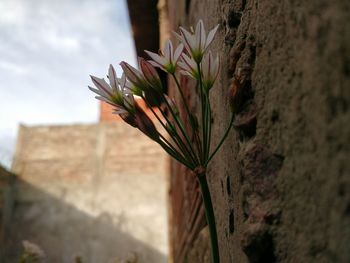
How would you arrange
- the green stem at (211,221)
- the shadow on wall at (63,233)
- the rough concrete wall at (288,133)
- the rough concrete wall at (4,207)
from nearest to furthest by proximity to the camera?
the rough concrete wall at (288,133)
the green stem at (211,221)
the shadow on wall at (63,233)
the rough concrete wall at (4,207)

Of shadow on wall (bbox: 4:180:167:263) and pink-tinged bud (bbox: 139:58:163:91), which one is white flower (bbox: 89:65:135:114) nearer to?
pink-tinged bud (bbox: 139:58:163:91)

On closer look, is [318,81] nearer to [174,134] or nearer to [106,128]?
[174,134]

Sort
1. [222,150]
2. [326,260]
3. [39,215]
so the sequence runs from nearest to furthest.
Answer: [326,260], [222,150], [39,215]

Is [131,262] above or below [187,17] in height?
below

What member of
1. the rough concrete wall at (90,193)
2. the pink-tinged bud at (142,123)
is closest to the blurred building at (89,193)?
the rough concrete wall at (90,193)

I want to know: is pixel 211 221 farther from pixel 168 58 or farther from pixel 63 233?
pixel 63 233

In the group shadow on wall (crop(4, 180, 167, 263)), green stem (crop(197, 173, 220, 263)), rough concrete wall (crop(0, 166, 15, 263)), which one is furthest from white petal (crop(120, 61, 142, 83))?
rough concrete wall (crop(0, 166, 15, 263))

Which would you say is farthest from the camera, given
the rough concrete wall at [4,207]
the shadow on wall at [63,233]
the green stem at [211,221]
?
the rough concrete wall at [4,207]

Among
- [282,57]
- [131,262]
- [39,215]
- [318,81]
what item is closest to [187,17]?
[131,262]

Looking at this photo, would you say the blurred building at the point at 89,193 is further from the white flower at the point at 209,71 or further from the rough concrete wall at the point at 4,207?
the white flower at the point at 209,71
